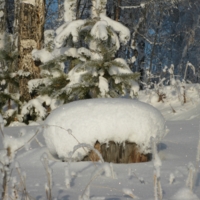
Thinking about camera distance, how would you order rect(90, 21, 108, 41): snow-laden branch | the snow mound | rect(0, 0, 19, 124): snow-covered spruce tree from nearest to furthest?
the snow mound → rect(90, 21, 108, 41): snow-laden branch → rect(0, 0, 19, 124): snow-covered spruce tree

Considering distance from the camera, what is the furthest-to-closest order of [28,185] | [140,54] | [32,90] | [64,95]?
[140,54] < [32,90] < [64,95] < [28,185]

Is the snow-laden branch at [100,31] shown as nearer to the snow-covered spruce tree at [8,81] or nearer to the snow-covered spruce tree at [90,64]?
the snow-covered spruce tree at [90,64]

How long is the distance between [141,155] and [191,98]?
386 cm

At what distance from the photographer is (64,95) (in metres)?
5.70

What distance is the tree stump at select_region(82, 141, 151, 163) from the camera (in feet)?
9.72

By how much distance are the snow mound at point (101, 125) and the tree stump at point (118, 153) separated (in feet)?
0.12

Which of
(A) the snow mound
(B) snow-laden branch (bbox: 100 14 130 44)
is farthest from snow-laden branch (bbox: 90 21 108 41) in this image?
(A) the snow mound

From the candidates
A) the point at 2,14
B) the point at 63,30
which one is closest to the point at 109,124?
the point at 63,30

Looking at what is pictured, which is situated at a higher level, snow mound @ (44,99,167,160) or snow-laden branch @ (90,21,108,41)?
snow-laden branch @ (90,21,108,41)

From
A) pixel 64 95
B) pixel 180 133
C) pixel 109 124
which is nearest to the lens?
pixel 109 124

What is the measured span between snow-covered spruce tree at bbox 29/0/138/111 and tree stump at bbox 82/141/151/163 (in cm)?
241

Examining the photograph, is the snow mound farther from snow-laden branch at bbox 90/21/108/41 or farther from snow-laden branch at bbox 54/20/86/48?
snow-laden branch at bbox 54/20/86/48

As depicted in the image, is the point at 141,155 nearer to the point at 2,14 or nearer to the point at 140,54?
the point at 2,14

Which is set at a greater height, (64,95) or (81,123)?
(81,123)
